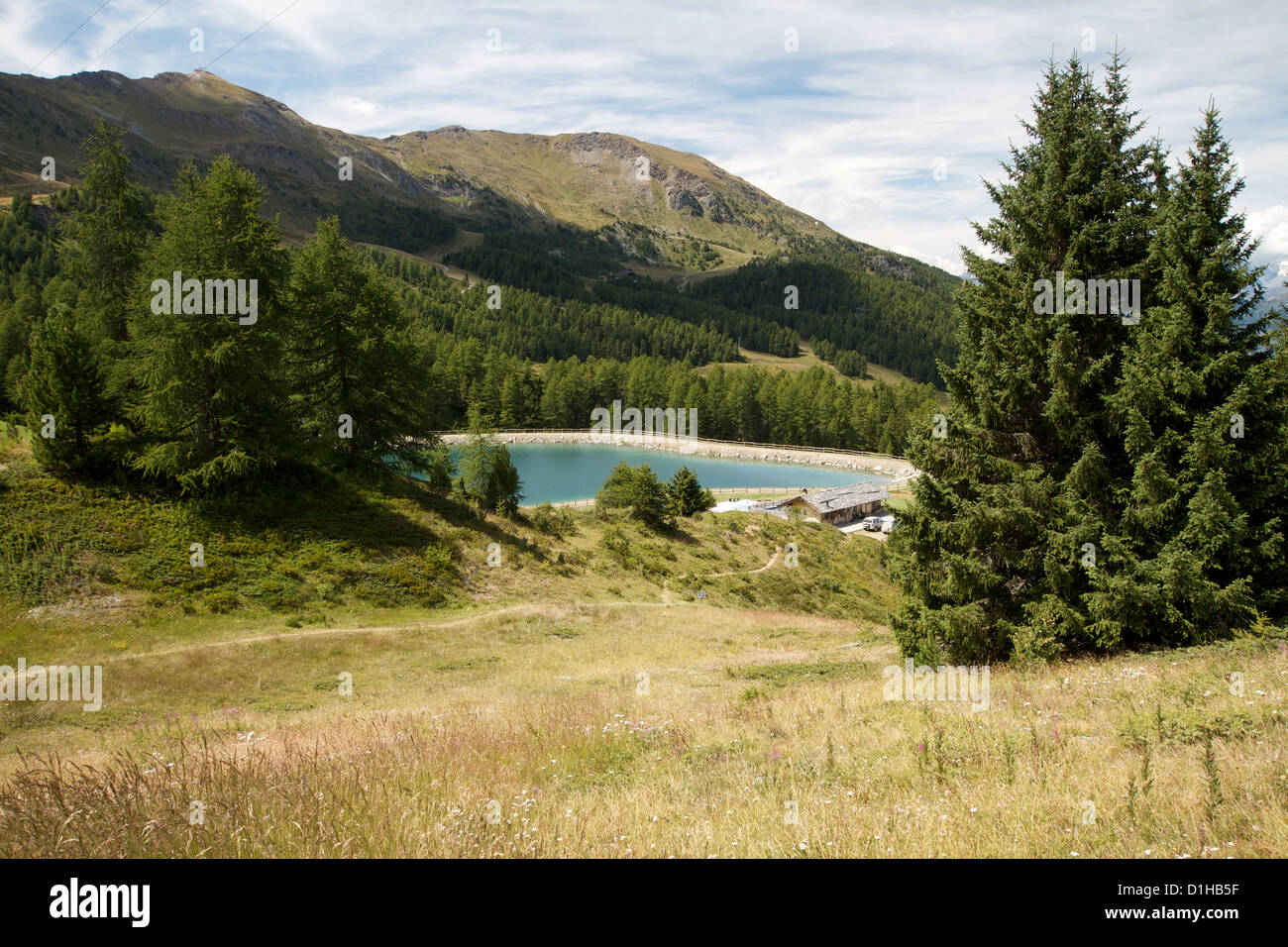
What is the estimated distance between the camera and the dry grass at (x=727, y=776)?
14.8 feet

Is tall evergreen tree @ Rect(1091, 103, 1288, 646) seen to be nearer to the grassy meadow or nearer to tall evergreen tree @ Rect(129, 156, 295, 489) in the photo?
the grassy meadow

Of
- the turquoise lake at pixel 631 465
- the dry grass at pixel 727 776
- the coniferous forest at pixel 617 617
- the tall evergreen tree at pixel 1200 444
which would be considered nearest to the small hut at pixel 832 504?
the turquoise lake at pixel 631 465

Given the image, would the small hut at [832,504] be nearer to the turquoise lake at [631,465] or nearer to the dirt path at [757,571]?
the dirt path at [757,571]

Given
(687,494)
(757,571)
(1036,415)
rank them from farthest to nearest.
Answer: (687,494), (757,571), (1036,415)

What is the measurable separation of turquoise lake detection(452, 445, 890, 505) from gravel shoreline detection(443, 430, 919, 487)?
186 cm

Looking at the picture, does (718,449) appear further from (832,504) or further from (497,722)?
(497,722)

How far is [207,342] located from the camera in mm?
25312

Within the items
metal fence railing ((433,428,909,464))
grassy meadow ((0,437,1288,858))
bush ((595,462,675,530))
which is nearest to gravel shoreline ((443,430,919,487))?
metal fence railing ((433,428,909,464))

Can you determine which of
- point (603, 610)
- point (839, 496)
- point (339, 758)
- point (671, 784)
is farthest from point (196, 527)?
point (839, 496)

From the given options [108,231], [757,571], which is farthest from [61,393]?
[757,571]

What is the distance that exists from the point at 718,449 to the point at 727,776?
12206 cm

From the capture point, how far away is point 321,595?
945 inches

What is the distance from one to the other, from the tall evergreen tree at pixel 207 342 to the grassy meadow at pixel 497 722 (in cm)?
261
